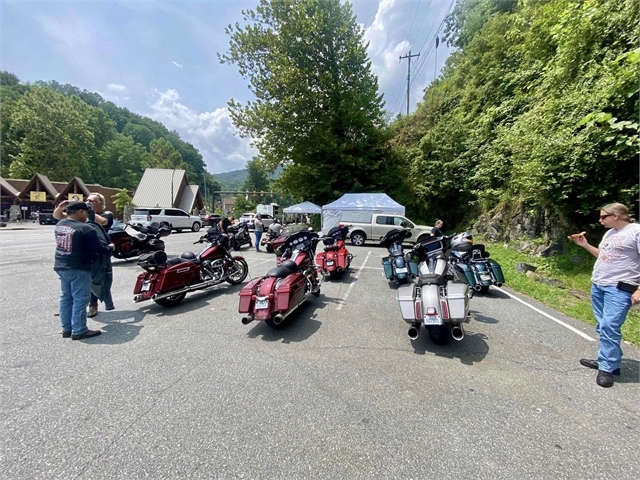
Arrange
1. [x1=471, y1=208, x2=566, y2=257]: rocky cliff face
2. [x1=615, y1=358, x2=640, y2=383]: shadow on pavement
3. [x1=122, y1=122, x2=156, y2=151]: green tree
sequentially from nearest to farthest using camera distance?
[x1=615, y1=358, x2=640, y2=383]: shadow on pavement, [x1=471, y1=208, x2=566, y2=257]: rocky cliff face, [x1=122, y1=122, x2=156, y2=151]: green tree

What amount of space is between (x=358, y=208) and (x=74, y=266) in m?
14.6

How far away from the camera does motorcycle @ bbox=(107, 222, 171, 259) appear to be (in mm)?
8452

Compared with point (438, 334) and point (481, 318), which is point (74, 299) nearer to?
point (438, 334)

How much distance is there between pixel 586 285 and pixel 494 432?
237 inches

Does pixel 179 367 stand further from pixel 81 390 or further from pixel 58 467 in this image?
pixel 58 467

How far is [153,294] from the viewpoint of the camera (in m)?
4.47

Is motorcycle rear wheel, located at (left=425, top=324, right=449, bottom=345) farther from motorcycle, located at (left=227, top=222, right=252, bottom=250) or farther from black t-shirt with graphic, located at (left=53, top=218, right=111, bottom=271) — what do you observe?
motorcycle, located at (left=227, top=222, right=252, bottom=250)

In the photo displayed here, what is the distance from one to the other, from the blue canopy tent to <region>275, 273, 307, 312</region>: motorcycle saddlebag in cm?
1256

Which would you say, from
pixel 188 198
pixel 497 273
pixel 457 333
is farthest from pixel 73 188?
pixel 457 333

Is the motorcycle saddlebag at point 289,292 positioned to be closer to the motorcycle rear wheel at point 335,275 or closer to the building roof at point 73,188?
the motorcycle rear wheel at point 335,275

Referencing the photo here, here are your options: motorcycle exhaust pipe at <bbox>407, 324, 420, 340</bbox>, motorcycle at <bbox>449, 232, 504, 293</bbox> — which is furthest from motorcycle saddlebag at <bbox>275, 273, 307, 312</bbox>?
motorcycle at <bbox>449, 232, 504, 293</bbox>

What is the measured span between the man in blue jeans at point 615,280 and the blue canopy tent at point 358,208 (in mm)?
13550

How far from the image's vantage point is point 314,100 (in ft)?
67.6

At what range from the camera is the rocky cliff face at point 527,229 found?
8211mm
